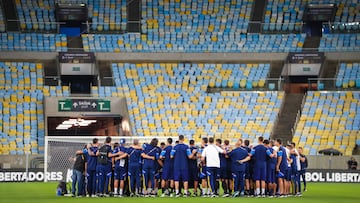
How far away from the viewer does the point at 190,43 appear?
5491cm

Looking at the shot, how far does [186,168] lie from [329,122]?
23.6 metres

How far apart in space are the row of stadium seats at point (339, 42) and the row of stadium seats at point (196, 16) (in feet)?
17.1

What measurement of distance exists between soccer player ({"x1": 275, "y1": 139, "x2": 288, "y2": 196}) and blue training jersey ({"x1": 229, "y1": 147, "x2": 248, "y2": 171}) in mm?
1264

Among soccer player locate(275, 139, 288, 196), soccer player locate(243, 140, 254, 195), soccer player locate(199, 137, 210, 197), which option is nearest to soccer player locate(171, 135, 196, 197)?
soccer player locate(199, 137, 210, 197)

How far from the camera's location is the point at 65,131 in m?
53.6

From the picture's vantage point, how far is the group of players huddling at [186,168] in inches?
1107

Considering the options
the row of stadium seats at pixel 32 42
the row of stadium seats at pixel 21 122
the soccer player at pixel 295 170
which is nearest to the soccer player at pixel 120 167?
the soccer player at pixel 295 170

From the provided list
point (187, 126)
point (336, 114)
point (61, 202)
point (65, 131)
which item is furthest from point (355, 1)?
point (61, 202)

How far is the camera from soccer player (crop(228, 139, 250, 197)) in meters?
28.0

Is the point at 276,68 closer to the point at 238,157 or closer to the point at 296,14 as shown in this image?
the point at 296,14

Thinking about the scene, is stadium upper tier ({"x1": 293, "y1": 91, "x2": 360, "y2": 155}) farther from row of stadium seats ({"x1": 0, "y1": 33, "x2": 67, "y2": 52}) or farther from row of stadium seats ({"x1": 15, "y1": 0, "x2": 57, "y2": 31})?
row of stadium seats ({"x1": 15, "y1": 0, "x2": 57, "y2": 31})

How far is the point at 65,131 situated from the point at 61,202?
96.0 feet

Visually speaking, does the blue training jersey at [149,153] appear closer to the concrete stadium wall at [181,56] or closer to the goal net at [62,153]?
the goal net at [62,153]

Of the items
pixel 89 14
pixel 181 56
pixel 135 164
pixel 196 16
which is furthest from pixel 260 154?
pixel 89 14
